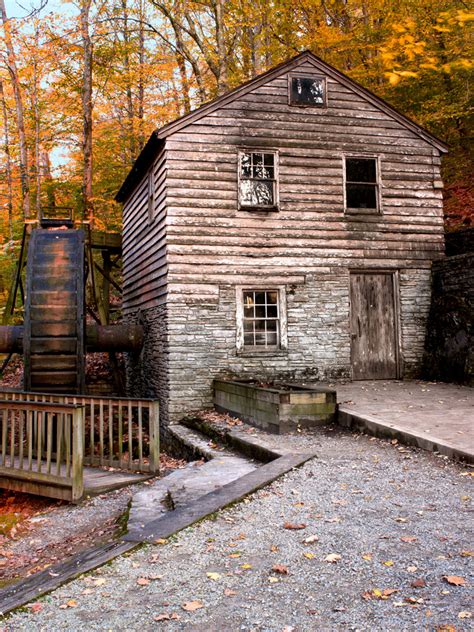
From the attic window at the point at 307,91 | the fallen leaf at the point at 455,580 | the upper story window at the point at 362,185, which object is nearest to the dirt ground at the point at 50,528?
the fallen leaf at the point at 455,580

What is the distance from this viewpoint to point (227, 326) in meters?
10.9

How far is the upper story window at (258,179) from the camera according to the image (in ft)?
37.3

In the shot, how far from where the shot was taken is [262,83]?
37.8 ft

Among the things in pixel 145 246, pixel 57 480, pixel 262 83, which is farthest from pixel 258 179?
pixel 57 480

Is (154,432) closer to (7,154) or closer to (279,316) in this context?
(279,316)

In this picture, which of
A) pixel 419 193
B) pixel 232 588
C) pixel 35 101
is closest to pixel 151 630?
pixel 232 588

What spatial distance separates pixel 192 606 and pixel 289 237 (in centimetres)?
913

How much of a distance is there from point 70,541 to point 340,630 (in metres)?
3.45

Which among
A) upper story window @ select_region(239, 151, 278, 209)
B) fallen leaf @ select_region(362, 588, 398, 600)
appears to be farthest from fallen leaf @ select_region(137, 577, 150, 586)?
upper story window @ select_region(239, 151, 278, 209)

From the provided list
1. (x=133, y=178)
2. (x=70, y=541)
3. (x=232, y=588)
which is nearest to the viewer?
(x=232, y=588)

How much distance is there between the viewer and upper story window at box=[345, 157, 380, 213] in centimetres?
1209

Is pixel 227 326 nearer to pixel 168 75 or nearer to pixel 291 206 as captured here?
pixel 291 206

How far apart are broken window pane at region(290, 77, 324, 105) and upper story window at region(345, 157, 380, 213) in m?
1.50

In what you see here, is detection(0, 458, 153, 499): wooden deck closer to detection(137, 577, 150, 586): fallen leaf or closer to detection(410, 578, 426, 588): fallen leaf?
detection(137, 577, 150, 586): fallen leaf
